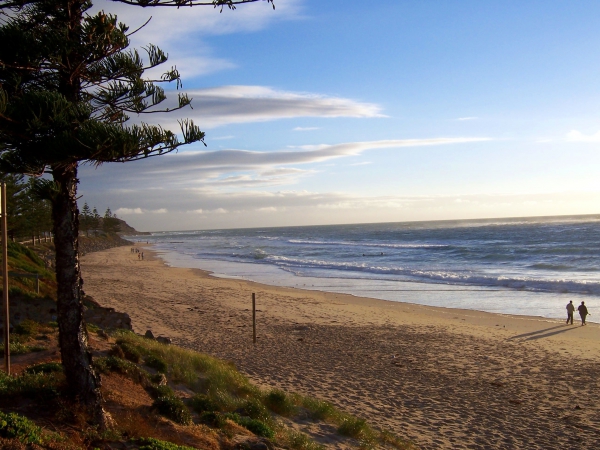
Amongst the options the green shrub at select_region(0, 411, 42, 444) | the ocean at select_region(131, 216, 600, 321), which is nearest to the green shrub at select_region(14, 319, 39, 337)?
the green shrub at select_region(0, 411, 42, 444)

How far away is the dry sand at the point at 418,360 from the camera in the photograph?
7.88m

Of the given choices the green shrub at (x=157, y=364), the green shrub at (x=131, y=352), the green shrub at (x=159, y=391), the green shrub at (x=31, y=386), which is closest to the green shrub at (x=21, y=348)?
the green shrub at (x=131, y=352)

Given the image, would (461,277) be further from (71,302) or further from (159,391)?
(71,302)

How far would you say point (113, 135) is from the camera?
3.87 meters

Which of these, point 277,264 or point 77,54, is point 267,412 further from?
point 277,264

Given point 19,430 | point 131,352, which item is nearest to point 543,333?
point 131,352

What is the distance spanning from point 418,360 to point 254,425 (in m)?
6.41

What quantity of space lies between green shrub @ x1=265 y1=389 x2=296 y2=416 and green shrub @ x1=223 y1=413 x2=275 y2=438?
3.60ft

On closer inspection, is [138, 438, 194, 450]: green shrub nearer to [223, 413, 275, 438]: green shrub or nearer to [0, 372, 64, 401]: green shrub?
[0, 372, 64, 401]: green shrub

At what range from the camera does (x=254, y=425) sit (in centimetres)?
609

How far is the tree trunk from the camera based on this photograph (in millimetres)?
4535

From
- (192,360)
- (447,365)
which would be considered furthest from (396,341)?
(192,360)

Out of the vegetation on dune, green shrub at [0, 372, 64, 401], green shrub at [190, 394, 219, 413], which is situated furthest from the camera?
green shrub at [190, 394, 219, 413]

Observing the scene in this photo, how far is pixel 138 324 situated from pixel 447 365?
8.73 m
